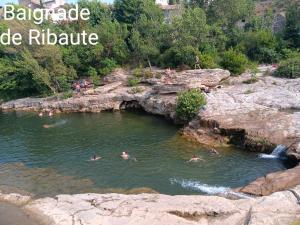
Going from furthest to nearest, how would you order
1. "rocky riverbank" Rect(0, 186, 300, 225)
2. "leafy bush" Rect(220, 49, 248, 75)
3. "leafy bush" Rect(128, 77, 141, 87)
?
"leafy bush" Rect(128, 77, 141, 87)
"leafy bush" Rect(220, 49, 248, 75)
"rocky riverbank" Rect(0, 186, 300, 225)

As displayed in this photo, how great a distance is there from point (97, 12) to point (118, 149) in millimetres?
45404

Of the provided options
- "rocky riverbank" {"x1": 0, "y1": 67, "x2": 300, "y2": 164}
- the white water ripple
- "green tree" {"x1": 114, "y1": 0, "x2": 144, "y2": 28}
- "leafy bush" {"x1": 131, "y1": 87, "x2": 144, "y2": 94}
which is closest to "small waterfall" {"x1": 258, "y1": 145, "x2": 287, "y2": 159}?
"rocky riverbank" {"x1": 0, "y1": 67, "x2": 300, "y2": 164}

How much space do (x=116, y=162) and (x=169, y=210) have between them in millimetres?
12142

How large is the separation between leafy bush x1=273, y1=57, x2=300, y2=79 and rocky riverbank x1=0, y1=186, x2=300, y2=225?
28229 mm

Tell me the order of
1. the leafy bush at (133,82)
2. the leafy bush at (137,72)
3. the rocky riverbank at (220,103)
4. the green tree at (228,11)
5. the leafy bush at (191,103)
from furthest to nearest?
the green tree at (228,11), the leafy bush at (137,72), the leafy bush at (133,82), the leafy bush at (191,103), the rocky riverbank at (220,103)

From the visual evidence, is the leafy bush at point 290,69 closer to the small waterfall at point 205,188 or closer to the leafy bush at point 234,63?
the leafy bush at point 234,63

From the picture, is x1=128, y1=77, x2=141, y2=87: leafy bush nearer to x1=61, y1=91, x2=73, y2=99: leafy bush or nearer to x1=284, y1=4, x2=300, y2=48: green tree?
x1=61, y1=91, x2=73, y2=99: leafy bush

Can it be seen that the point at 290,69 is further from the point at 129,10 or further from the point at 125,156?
the point at 129,10

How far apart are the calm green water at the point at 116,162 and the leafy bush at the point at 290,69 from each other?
15713 mm

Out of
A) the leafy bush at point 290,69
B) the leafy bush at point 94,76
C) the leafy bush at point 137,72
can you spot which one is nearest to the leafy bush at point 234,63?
the leafy bush at point 290,69

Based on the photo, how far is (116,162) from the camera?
103 feet

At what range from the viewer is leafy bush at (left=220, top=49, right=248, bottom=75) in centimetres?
5019

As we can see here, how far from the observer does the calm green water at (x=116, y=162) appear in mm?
26911

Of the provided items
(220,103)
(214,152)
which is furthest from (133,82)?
(214,152)
